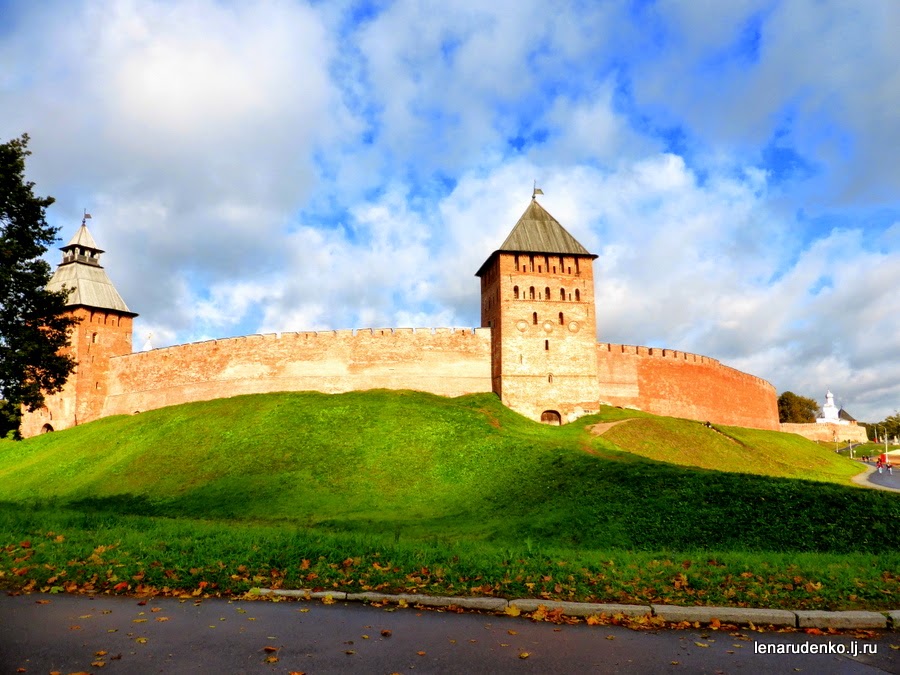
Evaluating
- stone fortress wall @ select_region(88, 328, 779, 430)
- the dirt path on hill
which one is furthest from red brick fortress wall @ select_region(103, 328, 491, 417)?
the dirt path on hill

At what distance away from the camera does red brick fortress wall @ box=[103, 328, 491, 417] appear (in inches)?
1537

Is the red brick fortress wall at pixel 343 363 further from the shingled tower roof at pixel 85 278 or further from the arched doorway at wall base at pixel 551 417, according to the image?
the shingled tower roof at pixel 85 278

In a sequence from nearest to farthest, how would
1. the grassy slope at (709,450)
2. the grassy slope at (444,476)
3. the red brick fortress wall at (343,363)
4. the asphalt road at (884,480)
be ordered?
the grassy slope at (444,476) → the grassy slope at (709,450) → the asphalt road at (884,480) → the red brick fortress wall at (343,363)

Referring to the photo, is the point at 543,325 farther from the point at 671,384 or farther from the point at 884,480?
the point at 884,480

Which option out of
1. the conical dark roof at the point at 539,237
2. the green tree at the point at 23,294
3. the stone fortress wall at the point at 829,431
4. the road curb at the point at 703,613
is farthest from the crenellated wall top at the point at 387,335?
the stone fortress wall at the point at 829,431

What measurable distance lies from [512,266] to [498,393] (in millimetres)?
7703

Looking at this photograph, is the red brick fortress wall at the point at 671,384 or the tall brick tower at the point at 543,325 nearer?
the tall brick tower at the point at 543,325

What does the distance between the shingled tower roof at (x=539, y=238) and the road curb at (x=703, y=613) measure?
32.1m

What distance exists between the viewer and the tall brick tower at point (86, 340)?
44.9 metres

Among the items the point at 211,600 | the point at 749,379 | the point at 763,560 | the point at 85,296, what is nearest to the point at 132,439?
the point at 85,296

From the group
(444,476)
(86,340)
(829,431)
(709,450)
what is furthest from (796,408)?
(86,340)

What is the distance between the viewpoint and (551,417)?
37.4 meters

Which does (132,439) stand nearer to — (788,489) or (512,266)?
(512,266)

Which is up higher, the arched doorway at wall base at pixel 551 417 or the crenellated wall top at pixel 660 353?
the crenellated wall top at pixel 660 353
